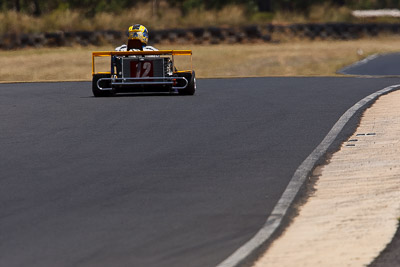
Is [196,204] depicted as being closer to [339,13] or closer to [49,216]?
[49,216]

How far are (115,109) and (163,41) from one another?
24.9 meters

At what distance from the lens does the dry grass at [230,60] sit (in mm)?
31812

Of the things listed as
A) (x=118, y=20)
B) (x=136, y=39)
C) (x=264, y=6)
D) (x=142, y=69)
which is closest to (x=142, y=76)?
(x=142, y=69)

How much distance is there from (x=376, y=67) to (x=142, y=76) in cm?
1187

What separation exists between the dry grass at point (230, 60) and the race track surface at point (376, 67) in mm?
574

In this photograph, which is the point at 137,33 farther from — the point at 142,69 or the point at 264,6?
the point at 264,6

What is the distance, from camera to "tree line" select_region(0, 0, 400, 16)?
5056 cm

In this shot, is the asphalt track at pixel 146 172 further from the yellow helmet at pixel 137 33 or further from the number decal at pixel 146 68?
the yellow helmet at pixel 137 33

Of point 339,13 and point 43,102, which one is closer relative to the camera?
point 43,102

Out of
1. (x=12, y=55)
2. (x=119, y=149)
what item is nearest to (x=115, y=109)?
(x=119, y=149)

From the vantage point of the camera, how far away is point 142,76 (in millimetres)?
20438

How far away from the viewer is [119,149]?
12.3 m

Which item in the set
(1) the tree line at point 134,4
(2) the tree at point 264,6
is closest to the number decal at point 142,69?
(1) the tree line at point 134,4

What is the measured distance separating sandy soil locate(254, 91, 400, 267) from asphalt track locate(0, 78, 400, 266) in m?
0.37
